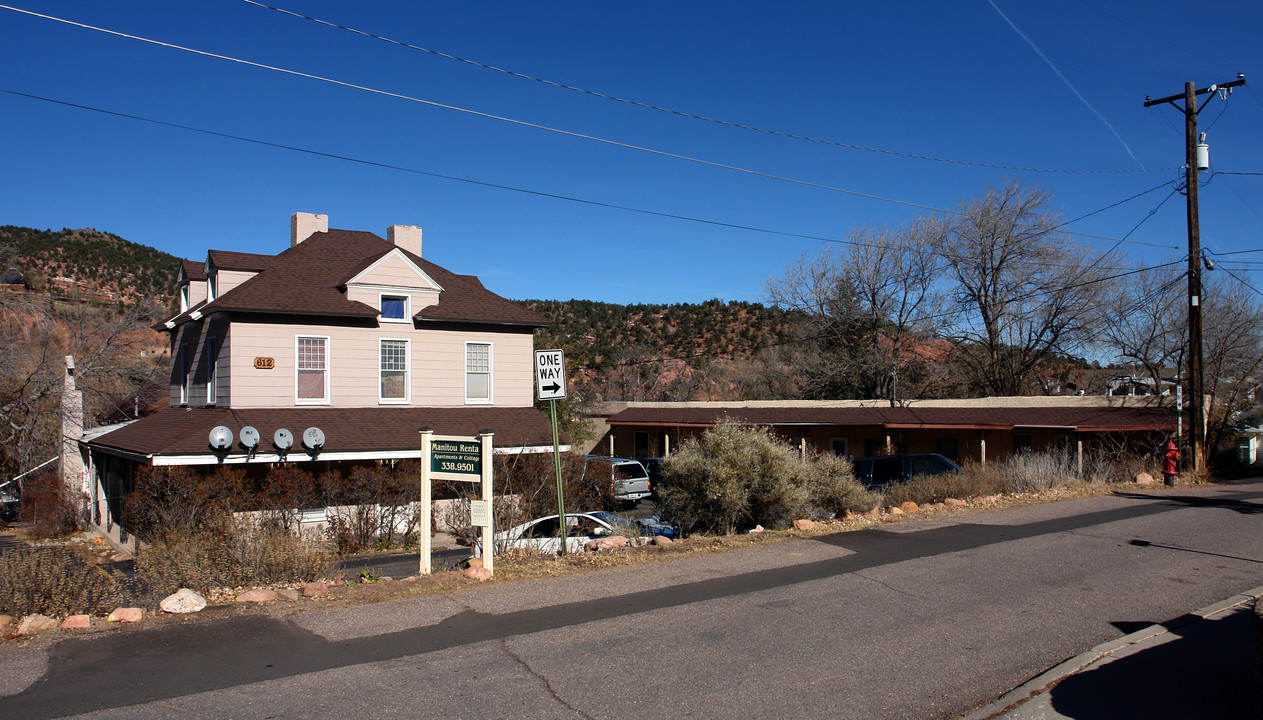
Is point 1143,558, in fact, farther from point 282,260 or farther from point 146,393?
point 146,393

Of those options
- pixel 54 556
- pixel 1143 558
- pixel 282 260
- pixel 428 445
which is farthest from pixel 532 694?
pixel 282 260

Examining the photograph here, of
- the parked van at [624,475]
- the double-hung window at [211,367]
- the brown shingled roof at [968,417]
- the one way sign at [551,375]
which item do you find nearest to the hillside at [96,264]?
the double-hung window at [211,367]

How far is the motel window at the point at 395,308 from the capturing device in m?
21.5

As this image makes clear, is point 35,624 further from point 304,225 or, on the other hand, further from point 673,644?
point 304,225

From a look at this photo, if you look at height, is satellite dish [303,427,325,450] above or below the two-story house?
below

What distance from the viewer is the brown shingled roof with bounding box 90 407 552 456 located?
59.0 ft

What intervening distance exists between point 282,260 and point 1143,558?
20.9 m

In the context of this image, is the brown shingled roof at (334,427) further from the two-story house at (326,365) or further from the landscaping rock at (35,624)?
the landscaping rock at (35,624)

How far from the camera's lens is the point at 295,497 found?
1777 cm

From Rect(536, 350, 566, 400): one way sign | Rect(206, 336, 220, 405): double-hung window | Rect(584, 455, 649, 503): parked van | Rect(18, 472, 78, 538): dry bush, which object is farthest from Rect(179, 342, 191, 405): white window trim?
Rect(536, 350, 566, 400): one way sign

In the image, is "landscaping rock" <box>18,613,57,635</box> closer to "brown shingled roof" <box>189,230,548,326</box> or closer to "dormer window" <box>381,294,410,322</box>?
"brown shingled roof" <box>189,230,548,326</box>

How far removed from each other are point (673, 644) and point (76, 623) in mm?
5117

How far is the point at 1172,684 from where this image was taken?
577cm

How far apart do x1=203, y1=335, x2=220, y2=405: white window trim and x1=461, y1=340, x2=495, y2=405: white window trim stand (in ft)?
20.2
